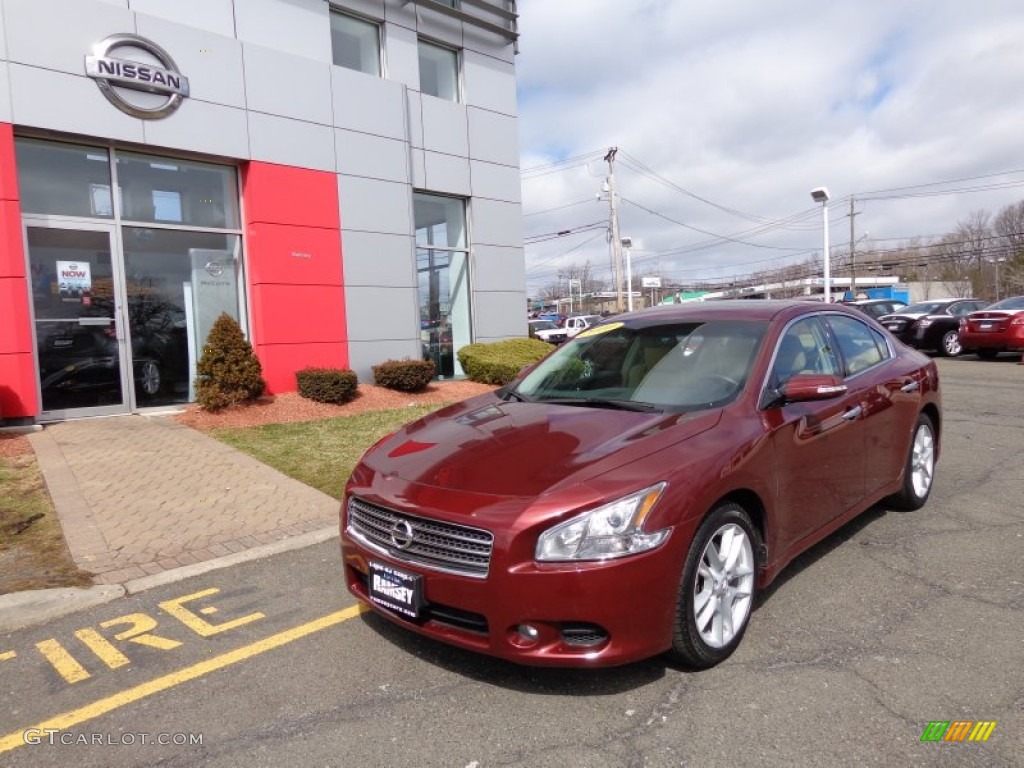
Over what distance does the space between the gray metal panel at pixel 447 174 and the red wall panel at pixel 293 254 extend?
8.41 feet

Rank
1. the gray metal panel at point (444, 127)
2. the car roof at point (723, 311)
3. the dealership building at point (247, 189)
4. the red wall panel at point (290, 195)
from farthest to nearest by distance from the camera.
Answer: the gray metal panel at point (444, 127) < the red wall panel at point (290, 195) < the dealership building at point (247, 189) < the car roof at point (723, 311)

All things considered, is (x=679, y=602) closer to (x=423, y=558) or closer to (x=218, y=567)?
(x=423, y=558)

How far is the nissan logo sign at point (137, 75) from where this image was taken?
9.52m

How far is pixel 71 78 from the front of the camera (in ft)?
30.8

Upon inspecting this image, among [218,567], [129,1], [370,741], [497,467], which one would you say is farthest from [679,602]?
[129,1]

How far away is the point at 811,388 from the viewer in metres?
3.46

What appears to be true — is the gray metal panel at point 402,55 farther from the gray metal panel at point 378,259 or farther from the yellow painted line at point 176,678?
the yellow painted line at point 176,678

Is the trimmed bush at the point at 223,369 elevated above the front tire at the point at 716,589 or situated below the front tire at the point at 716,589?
above

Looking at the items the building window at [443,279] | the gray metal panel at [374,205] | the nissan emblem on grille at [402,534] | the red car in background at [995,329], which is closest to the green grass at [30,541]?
the nissan emblem on grille at [402,534]

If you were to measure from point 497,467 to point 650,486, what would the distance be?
2.14 ft

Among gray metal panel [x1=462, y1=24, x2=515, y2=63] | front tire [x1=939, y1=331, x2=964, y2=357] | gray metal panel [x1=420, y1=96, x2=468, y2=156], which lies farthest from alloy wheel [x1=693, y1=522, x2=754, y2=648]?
front tire [x1=939, y1=331, x2=964, y2=357]

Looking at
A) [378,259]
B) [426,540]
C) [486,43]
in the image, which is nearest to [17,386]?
[378,259]

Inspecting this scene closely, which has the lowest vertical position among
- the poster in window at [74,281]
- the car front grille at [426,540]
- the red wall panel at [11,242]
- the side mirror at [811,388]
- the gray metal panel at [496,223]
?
the car front grille at [426,540]

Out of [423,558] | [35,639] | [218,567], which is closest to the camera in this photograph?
[423,558]
